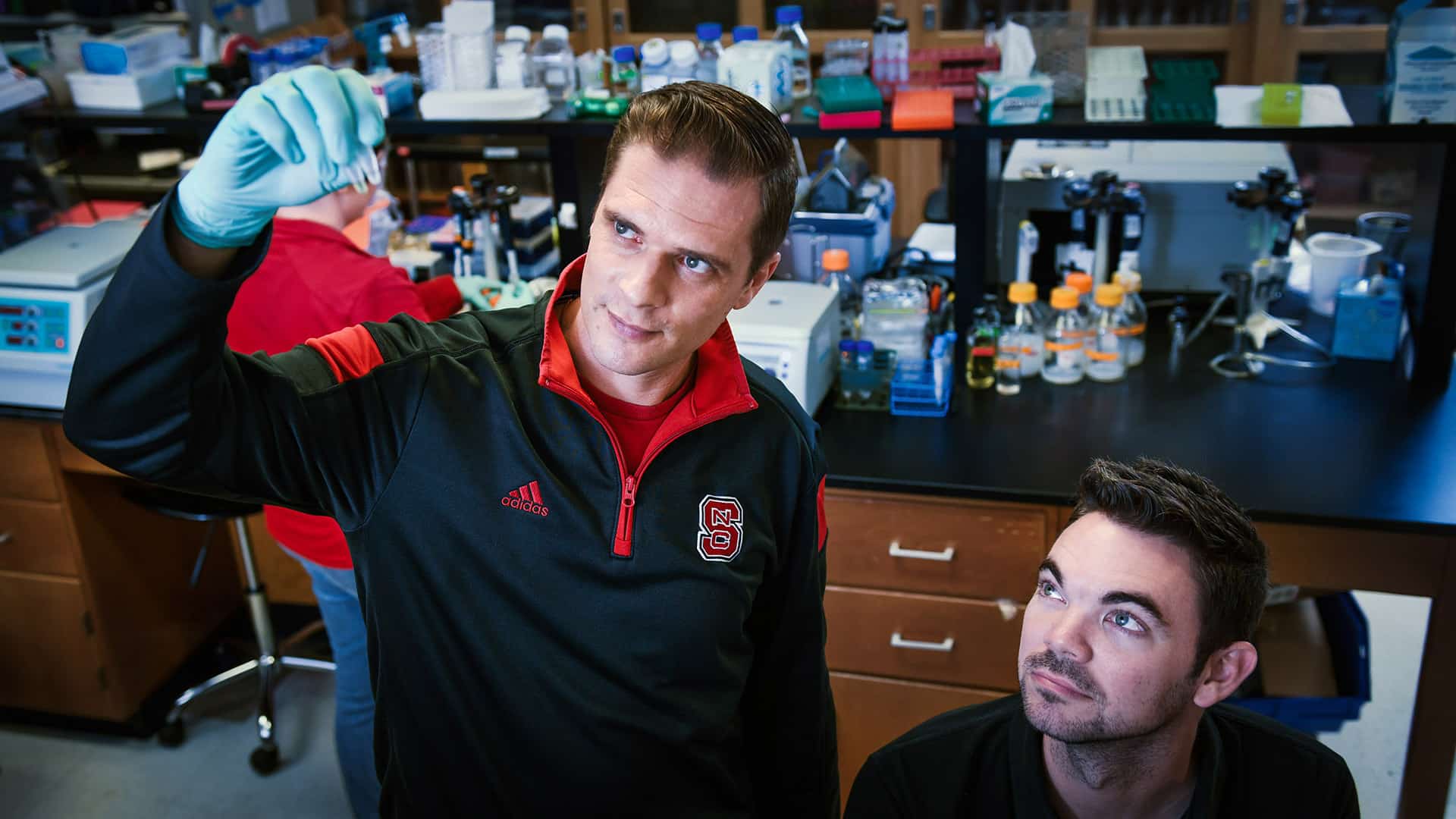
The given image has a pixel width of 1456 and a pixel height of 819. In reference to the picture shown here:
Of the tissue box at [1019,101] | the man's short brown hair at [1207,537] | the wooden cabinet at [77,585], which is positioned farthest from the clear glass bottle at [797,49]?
the wooden cabinet at [77,585]

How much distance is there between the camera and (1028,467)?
2270mm

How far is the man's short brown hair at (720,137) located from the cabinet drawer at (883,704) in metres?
1.31

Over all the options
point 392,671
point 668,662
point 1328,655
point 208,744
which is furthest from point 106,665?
point 1328,655

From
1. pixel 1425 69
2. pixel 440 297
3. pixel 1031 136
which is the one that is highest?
pixel 1425 69

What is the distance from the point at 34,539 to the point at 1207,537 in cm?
241

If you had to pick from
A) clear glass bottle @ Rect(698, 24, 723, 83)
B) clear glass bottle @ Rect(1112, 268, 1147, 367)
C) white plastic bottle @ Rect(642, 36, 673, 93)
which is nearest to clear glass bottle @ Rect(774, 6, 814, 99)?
clear glass bottle @ Rect(698, 24, 723, 83)

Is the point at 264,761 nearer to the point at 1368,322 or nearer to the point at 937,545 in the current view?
the point at 937,545

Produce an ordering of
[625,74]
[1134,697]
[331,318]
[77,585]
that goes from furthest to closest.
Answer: [77,585]
[625,74]
[331,318]
[1134,697]

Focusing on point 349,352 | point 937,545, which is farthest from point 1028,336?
point 349,352

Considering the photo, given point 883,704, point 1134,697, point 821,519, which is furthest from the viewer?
point 883,704

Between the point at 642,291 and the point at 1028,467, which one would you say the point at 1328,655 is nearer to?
the point at 1028,467

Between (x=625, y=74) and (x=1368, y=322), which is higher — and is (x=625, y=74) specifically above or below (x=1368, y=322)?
above

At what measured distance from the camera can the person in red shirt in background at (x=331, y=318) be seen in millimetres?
2092

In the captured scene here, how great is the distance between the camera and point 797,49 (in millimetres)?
2654
